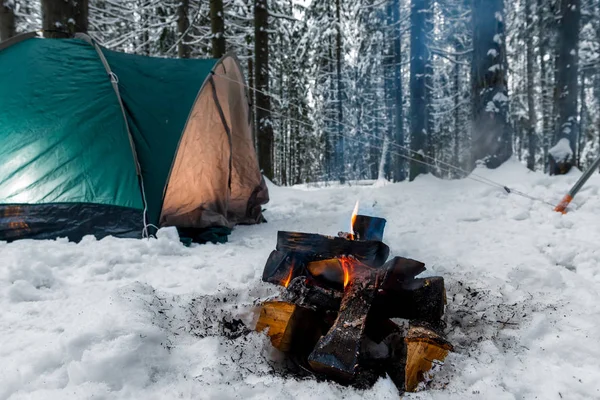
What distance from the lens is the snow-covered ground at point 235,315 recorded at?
1.66 meters

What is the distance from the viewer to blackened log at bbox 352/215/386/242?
322 cm

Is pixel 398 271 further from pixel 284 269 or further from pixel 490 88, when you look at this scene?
pixel 490 88

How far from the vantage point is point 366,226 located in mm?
3229

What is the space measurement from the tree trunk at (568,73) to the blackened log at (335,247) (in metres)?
5.87

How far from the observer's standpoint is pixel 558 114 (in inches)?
291

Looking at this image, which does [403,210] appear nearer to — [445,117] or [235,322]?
[235,322]

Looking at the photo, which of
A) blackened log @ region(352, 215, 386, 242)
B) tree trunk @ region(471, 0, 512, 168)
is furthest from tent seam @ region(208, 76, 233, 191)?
tree trunk @ region(471, 0, 512, 168)

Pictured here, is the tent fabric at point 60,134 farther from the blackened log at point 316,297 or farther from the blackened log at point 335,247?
the blackened log at point 316,297

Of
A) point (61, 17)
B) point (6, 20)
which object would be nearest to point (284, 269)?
point (61, 17)

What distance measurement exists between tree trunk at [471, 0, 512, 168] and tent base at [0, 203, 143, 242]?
5.80 meters

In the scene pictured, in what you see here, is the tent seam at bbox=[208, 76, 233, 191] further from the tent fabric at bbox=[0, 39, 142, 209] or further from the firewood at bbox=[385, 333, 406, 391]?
the firewood at bbox=[385, 333, 406, 391]

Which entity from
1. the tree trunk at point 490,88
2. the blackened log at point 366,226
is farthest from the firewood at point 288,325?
the tree trunk at point 490,88

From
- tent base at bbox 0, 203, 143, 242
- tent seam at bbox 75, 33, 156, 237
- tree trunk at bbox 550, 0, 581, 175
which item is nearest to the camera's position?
tent base at bbox 0, 203, 143, 242

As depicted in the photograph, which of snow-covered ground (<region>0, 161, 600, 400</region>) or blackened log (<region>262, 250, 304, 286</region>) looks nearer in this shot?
snow-covered ground (<region>0, 161, 600, 400</region>)
